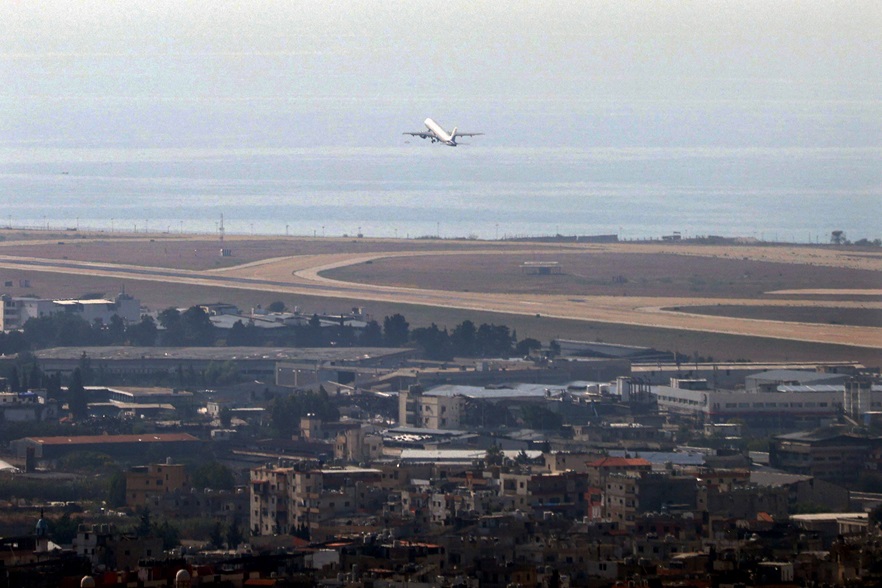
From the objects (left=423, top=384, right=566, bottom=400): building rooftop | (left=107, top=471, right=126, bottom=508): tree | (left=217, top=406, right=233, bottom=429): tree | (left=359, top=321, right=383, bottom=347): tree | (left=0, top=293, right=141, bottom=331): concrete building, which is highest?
(left=0, top=293, right=141, bottom=331): concrete building

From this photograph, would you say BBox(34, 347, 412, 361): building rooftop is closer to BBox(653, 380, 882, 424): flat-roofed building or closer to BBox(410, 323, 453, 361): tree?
BBox(410, 323, 453, 361): tree

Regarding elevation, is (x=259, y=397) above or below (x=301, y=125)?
below

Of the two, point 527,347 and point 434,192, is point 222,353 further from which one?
point 434,192

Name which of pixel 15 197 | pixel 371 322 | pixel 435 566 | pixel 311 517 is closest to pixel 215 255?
pixel 371 322

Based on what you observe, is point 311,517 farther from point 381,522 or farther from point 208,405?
point 208,405

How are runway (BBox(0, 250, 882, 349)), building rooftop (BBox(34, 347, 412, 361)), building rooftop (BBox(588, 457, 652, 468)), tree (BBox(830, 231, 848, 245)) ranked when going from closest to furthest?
building rooftop (BBox(588, 457, 652, 468)) → building rooftop (BBox(34, 347, 412, 361)) → runway (BBox(0, 250, 882, 349)) → tree (BBox(830, 231, 848, 245))

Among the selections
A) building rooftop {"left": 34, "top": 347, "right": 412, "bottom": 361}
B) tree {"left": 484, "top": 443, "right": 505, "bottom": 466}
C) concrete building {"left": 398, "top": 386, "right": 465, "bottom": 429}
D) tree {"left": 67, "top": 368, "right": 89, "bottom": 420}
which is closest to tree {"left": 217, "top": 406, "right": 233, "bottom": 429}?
tree {"left": 67, "top": 368, "right": 89, "bottom": 420}

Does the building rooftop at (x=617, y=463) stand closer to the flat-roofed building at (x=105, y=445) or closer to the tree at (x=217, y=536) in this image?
the tree at (x=217, y=536)
